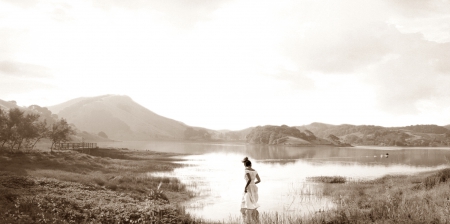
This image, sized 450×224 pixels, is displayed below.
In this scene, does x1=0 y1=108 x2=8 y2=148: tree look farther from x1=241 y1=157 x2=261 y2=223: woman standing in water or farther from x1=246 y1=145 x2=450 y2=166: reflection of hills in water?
x1=246 y1=145 x2=450 y2=166: reflection of hills in water

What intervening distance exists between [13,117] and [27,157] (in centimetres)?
2201

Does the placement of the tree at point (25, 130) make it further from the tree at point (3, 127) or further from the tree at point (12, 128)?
the tree at point (3, 127)

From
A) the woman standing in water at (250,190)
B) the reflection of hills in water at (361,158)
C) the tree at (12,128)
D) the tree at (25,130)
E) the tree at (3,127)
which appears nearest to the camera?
the woman standing in water at (250,190)

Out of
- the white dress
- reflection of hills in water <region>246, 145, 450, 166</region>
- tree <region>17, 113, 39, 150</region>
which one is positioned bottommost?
reflection of hills in water <region>246, 145, 450, 166</region>

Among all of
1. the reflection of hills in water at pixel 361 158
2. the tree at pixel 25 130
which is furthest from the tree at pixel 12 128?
the reflection of hills in water at pixel 361 158

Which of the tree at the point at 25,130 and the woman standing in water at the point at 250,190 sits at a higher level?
the tree at the point at 25,130

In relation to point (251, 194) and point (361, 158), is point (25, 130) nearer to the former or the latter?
point (251, 194)

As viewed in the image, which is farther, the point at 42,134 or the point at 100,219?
the point at 42,134

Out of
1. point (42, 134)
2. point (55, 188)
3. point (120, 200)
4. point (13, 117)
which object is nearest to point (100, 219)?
point (120, 200)

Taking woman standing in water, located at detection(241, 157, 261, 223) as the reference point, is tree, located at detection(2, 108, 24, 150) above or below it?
above

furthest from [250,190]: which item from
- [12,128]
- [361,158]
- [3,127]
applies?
[361,158]

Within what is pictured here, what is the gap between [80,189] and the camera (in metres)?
23.8

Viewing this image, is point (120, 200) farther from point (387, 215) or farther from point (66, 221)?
point (387, 215)

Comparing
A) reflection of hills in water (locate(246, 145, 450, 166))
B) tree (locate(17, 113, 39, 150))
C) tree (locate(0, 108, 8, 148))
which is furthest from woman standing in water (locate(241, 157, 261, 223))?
tree (locate(17, 113, 39, 150))
